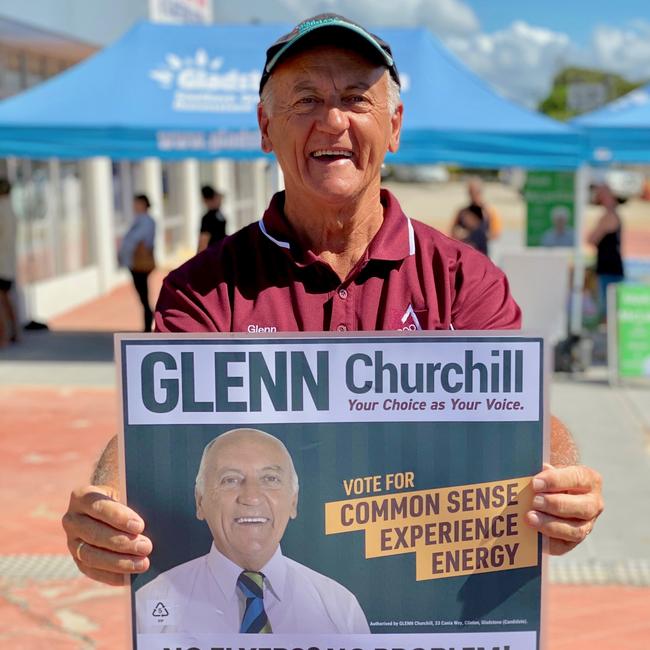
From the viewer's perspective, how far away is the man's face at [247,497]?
6.01 feet

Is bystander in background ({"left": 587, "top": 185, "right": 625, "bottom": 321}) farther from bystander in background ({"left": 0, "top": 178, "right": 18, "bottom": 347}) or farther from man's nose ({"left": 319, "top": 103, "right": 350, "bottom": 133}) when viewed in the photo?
man's nose ({"left": 319, "top": 103, "right": 350, "bottom": 133})

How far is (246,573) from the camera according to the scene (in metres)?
1.86

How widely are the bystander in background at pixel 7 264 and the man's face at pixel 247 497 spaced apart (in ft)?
31.7

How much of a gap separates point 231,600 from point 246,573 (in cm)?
6

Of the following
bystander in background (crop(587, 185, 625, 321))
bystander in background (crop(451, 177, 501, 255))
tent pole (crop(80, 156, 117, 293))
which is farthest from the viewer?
tent pole (crop(80, 156, 117, 293))

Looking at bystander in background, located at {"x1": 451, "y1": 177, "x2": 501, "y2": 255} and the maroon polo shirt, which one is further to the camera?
bystander in background, located at {"x1": 451, "y1": 177, "x2": 501, "y2": 255}

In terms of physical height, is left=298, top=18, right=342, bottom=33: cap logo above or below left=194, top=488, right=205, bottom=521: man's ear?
above

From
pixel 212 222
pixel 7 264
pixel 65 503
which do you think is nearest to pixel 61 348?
pixel 7 264

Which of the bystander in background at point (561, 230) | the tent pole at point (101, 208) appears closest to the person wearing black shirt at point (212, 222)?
the bystander in background at point (561, 230)

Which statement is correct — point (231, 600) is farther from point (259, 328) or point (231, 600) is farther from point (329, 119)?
point (329, 119)

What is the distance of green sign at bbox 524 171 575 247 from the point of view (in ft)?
41.1

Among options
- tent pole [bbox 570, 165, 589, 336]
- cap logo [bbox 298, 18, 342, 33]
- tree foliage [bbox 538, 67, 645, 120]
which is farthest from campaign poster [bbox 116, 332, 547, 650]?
tree foliage [bbox 538, 67, 645, 120]

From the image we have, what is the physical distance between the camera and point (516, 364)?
6.00 feet

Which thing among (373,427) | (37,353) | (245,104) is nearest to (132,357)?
(373,427)
